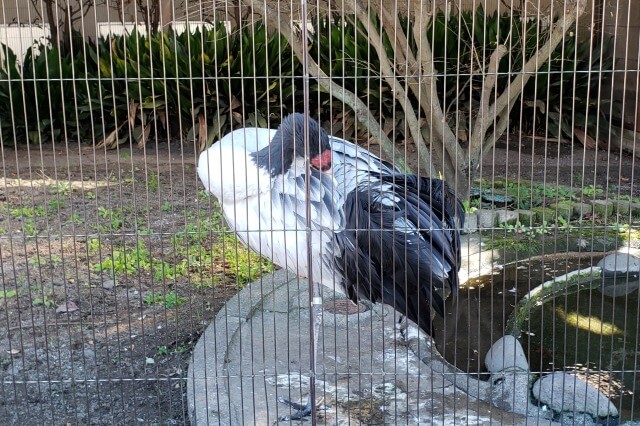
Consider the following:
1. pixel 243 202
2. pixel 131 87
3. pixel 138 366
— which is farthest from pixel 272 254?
pixel 131 87

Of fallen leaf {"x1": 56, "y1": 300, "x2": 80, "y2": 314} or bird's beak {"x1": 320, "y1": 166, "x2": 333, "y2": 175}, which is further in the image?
fallen leaf {"x1": 56, "y1": 300, "x2": 80, "y2": 314}

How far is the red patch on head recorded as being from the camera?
150 inches

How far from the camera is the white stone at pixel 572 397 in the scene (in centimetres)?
363

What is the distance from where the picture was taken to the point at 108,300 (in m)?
5.06

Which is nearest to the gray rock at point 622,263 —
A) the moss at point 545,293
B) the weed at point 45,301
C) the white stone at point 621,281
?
the white stone at point 621,281

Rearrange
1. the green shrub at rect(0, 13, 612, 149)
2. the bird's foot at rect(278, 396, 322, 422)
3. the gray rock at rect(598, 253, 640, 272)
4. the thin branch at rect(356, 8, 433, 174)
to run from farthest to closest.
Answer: the green shrub at rect(0, 13, 612, 149)
the thin branch at rect(356, 8, 433, 174)
the gray rock at rect(598, 253, 640, 272)
the bird's foot at rect(278, 396, 322, 422)

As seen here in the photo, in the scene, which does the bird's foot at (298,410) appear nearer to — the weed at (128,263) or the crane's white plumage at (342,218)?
the crane's white plumage at (342,218)

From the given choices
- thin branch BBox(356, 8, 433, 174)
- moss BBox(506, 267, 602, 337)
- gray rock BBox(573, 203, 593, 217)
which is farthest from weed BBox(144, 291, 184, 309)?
gray rock BBox(573, 203, 593, 217)

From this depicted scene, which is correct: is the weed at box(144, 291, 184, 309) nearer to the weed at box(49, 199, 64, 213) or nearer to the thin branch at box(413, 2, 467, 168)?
the weed at box(49, 199, 64, 213)

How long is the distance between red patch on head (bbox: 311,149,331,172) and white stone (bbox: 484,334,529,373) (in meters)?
1.23

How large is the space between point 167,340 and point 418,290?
1405 millimetres

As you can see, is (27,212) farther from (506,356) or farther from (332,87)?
(506,356)

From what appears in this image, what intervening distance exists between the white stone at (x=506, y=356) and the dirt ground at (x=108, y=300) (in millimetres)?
856

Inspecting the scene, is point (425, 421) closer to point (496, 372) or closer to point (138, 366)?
point (496, 372)
